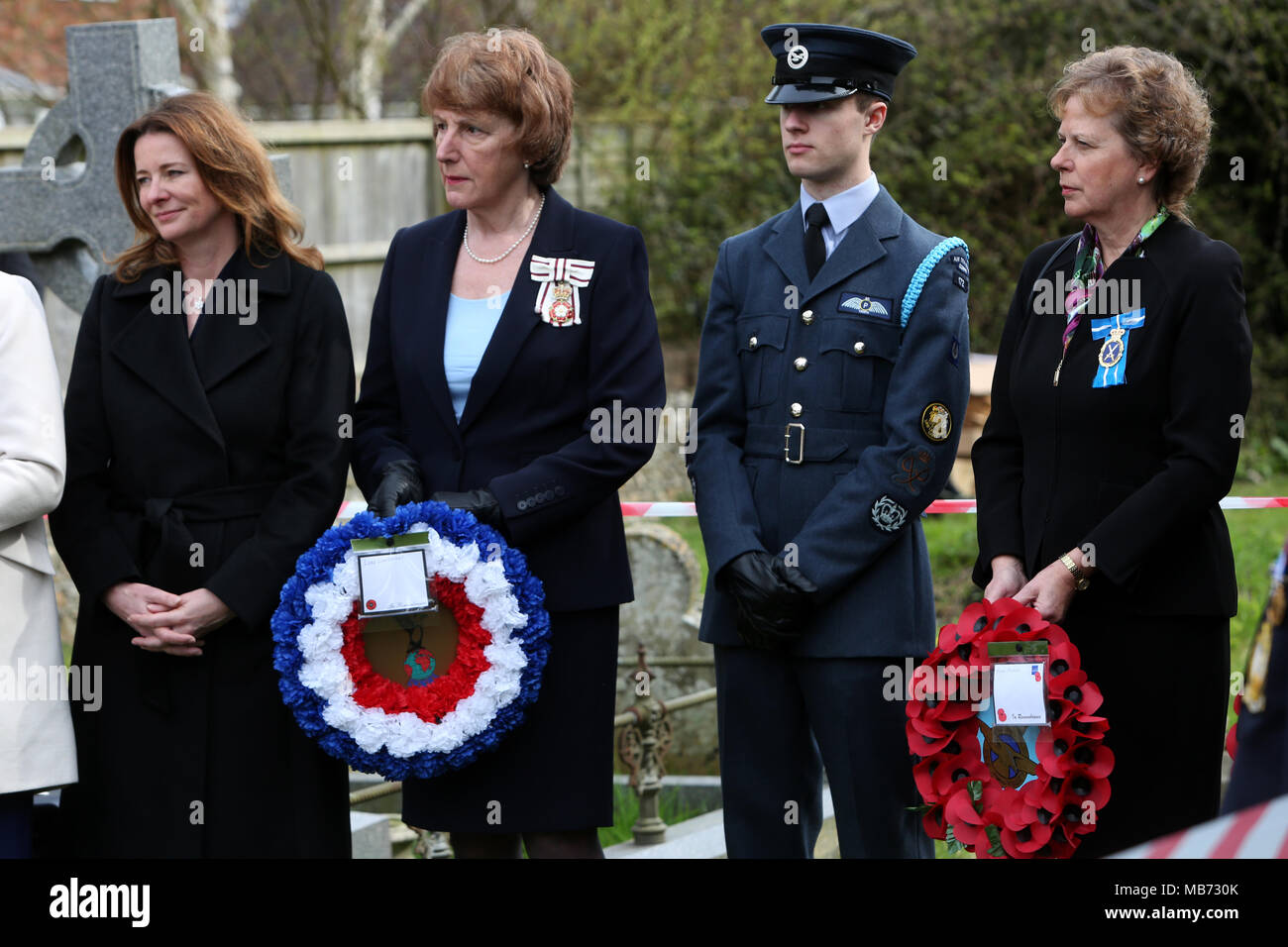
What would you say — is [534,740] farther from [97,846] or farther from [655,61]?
[655,61]

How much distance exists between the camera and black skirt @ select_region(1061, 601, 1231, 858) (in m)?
3.41

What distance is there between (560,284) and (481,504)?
1.88ft

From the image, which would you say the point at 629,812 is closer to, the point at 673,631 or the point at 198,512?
the point at 673,631

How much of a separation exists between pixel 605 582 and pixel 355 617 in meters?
0.59

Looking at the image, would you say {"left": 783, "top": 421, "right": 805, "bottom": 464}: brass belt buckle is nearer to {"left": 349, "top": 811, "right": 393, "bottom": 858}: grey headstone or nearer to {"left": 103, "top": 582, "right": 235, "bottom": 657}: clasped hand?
{"left": 103, "top": 582, "right": 235, "bottom": 657}: clasped hand

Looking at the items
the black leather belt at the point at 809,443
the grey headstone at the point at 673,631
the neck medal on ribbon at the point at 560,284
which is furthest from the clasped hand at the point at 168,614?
the grey headstone at the point at 673,631

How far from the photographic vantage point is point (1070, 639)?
3.53 meters

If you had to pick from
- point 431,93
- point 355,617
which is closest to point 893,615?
point 355,617

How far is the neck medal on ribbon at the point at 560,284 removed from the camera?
379 cm

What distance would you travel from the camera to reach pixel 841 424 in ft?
12.2

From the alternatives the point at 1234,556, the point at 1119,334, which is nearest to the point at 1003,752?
the point at 1119,334

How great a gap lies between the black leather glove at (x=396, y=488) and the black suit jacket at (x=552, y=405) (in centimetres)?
4
